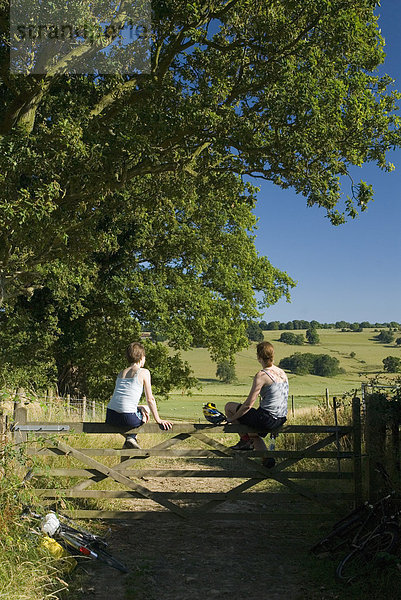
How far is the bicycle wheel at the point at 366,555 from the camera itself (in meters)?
5.61

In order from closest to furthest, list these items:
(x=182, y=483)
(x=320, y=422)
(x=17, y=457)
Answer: (x=17, y=457) < (x=182, y=483) < (x=320, y=422)

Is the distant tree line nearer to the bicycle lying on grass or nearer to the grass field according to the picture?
the grass field

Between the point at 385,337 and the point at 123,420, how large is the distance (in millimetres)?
76319

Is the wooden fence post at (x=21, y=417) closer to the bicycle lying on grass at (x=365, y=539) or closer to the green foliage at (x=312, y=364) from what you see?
the bicycle lying on grass at (x=365, y=539)

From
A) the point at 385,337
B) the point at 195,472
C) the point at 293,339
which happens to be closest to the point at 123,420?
the point at 195,472

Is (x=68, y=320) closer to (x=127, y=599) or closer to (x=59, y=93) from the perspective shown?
(x=59, y=93)

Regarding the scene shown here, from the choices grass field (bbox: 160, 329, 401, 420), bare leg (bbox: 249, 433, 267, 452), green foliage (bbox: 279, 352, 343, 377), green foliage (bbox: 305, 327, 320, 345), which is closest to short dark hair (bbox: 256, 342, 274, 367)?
bare leg (bbox: 249, 433, 267, 452)

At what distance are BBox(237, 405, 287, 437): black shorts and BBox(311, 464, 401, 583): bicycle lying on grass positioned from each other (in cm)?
142

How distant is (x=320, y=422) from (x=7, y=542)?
12.2 meters

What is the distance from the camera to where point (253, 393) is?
288 inches

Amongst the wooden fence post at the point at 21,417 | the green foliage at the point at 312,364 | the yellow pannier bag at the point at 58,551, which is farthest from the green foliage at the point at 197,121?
the green foliage at the point at 312,364

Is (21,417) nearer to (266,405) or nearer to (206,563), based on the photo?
(206,563)

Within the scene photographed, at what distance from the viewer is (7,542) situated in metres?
5.41

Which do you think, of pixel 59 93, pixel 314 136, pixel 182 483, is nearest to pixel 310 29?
pixel 314 136
